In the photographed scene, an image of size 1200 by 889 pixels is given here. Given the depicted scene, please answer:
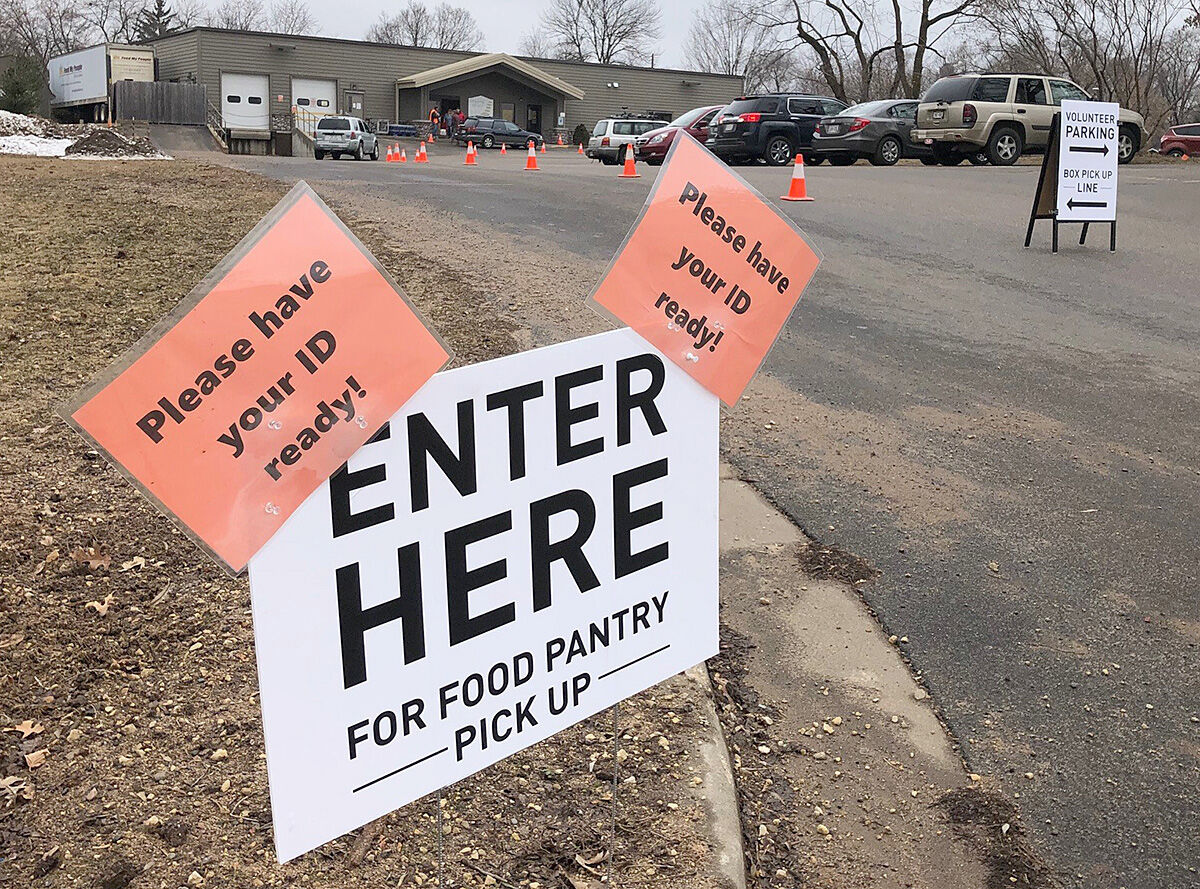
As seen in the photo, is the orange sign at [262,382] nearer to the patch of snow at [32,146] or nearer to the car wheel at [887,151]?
the car wheel at [887,151]

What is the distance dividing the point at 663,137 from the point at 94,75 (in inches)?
1465

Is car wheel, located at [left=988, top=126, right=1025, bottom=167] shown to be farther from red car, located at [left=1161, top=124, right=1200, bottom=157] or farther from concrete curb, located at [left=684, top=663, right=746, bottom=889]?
concrete curb, located at [left=684, top=663, right=746, bottom=889]

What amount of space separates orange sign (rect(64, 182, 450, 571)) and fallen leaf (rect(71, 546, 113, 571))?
2604 mm

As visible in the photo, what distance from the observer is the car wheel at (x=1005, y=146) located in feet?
77.0

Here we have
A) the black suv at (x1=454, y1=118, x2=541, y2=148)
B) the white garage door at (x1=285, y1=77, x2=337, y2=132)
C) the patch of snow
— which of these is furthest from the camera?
the white garage door at (x1=285, y1=77, x2=337, y2=132)

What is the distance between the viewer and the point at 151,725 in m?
3.00

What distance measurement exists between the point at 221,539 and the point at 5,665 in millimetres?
2090

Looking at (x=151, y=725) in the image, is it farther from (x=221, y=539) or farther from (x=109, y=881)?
(x=221, y=539)

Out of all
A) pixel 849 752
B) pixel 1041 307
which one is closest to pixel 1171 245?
pixel 1041 307

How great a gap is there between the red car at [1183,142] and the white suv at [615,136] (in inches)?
766

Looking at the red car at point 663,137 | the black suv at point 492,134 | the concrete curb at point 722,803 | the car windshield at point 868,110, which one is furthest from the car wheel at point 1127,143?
the black suv at point 492,134

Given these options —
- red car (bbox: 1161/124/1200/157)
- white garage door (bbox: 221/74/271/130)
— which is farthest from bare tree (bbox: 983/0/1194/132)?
white garage door (bbox: 221/74/271/130)

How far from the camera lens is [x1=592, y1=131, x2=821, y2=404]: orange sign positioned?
2252mm

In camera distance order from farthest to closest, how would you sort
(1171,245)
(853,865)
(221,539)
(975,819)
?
(1171,245), (975,819), (853,865), (221,539)
